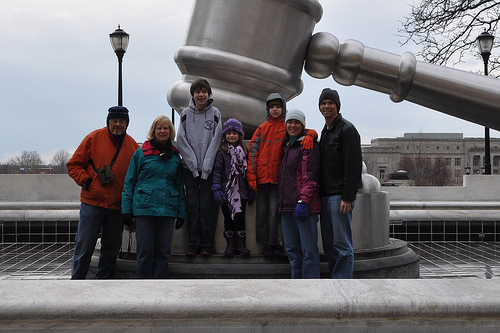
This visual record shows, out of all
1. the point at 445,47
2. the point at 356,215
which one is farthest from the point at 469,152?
the point at 356,215

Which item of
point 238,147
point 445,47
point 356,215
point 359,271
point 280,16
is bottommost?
point 359,271

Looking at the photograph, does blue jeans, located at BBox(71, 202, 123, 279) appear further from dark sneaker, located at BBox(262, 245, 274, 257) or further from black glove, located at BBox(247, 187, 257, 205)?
dark sneaker, located at BBox(262, 245, 274, 257)

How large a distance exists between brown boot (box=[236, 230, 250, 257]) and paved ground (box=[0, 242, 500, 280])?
1.66 metres

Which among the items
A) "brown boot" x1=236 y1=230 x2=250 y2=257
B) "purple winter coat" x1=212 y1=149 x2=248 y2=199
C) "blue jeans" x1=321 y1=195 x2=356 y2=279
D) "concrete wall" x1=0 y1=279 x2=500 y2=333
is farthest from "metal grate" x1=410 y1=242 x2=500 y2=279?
"concrete wall" x1=0 y1=279 x2=500 y2=333

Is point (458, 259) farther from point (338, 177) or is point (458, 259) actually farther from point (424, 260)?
point (338, 177)

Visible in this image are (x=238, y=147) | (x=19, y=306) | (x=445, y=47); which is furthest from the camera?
(x=445, y=47)

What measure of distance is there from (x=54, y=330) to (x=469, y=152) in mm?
91039

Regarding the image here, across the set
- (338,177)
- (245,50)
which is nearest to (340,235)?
(338,177)

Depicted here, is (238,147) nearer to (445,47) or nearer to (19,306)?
(19,306)

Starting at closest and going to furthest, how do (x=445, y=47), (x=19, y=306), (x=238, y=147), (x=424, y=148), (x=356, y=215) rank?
(x=19, y=306)
(x=238, y=147)
(x=356, y=215)
(x=445, y=47)
(x=424, y=148)

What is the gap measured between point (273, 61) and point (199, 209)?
1262mm

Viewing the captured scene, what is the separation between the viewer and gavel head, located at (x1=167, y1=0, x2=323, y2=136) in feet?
12.9

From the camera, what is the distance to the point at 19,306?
2139 mm

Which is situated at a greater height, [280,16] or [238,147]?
[280,16]
